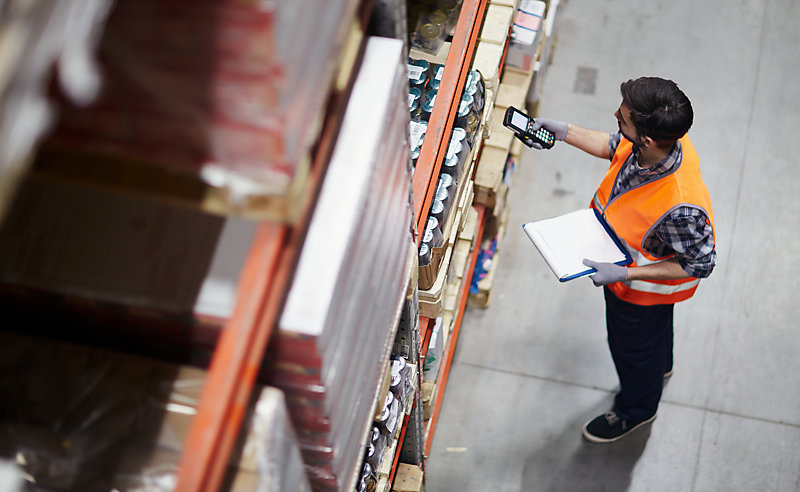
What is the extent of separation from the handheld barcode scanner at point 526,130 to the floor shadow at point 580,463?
1.95 meters

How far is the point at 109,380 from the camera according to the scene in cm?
180

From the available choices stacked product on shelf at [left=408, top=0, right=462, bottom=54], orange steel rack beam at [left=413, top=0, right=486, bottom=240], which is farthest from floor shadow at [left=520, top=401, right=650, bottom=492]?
stacked product on shelf at [left=408, top=0, right=462, bottom=54]

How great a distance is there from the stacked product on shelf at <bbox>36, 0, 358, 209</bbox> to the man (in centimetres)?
207

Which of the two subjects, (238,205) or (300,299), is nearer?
(238,205)

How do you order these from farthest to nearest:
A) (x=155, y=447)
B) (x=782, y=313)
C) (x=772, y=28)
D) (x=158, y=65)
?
(x=772, y=28), (x=782, y=313), (x=155, y=447), (x=158, y=65)

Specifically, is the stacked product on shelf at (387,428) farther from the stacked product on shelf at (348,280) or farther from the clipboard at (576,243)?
the clipboard at (576,243)

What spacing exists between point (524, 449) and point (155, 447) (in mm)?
3313

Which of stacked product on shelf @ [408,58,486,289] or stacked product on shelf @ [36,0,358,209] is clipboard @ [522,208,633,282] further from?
stacked product on shelf @ [36,0,358,209]

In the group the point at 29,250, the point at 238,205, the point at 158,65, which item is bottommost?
the point at 29,250

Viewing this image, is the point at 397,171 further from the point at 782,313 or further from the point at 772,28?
the point at 772,28

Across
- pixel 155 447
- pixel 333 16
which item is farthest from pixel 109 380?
pixel 333 16

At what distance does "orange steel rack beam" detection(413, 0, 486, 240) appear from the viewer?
3229 mm

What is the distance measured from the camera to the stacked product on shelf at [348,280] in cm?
165

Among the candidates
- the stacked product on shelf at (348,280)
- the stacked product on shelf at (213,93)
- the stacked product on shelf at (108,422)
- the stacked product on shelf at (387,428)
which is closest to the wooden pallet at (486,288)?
the stacked product on shelf at (387,428)
